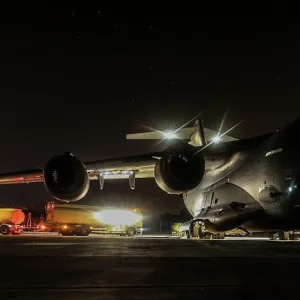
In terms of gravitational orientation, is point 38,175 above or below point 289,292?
above

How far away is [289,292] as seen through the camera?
6395 millimetres

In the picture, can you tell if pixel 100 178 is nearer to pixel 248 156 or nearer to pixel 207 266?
pixel 248 156

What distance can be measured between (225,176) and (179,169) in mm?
4575

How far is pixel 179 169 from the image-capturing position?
60.1 feet

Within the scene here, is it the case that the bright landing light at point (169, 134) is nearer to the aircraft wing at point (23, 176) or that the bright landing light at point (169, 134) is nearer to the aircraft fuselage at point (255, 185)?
the aircraft fuselage at point (255, 185)

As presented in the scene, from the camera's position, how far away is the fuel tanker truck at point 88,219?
45.4m

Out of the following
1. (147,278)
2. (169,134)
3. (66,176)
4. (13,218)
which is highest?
(13,218)

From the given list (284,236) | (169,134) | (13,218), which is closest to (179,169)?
(169,134)

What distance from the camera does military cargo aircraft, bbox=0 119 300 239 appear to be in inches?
698

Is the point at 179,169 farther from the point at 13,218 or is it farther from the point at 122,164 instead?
→ the point at 13,218

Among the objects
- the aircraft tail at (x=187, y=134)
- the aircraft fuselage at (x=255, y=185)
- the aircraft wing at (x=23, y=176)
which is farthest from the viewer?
the aircraft tail at (x=187, y=134)

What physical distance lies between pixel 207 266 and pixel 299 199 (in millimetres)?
9128

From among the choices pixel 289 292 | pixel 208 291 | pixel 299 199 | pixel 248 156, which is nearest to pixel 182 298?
pixel 208 291

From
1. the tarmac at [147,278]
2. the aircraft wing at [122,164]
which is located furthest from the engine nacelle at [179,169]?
the tarmac at [147,278]
